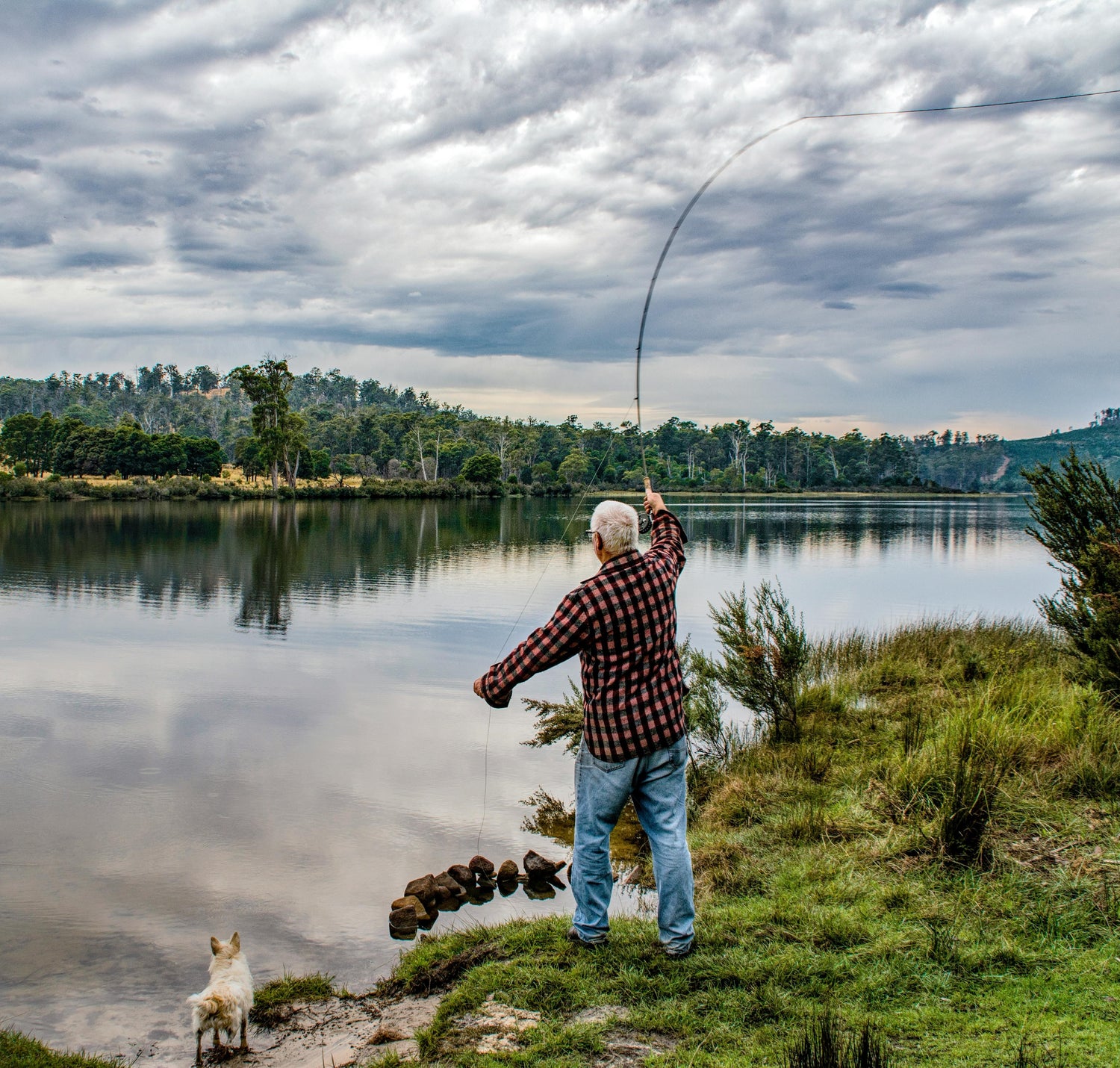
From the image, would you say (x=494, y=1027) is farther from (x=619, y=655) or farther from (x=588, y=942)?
(x=619, y=655)

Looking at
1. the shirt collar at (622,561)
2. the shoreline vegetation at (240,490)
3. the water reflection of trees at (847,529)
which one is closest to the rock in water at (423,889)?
the shirt collar at (622,561)

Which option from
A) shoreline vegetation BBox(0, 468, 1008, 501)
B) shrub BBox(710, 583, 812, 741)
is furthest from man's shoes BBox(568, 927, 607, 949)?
shoreline vegetation BBox(0, 468, 1008, 501)

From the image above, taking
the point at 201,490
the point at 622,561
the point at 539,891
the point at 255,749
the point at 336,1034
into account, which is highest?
the point at 622,561

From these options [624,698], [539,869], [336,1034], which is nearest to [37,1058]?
[336,1034]

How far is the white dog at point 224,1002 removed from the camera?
15.8 feet

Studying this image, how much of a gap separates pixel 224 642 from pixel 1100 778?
17.8m

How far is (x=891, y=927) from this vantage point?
4.59m

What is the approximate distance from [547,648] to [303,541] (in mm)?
42305

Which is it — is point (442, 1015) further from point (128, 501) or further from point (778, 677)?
point (128, 501)

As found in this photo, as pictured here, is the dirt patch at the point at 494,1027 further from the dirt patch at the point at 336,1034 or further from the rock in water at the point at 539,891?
the rock in water at the point at 539,891

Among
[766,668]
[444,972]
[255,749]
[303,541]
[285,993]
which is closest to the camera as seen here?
[444,972]

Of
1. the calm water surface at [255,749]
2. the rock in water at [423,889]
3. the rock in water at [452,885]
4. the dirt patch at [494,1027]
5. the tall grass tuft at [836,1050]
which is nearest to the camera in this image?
the tall grass tuft at [836,1050]

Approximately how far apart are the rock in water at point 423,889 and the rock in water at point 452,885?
6 cm

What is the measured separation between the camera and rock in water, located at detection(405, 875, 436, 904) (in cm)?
701
